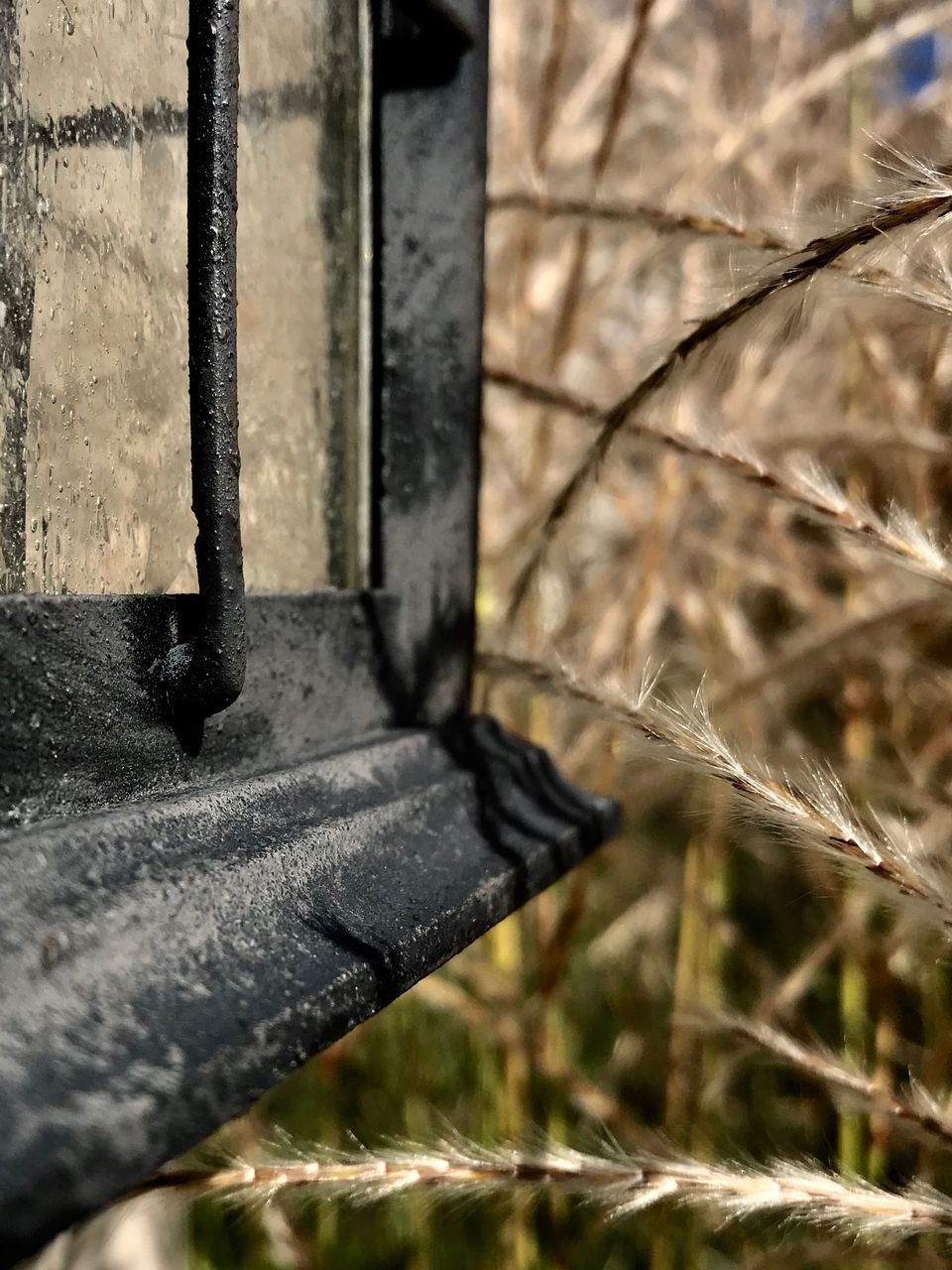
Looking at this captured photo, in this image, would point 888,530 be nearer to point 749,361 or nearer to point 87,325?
point 87,325

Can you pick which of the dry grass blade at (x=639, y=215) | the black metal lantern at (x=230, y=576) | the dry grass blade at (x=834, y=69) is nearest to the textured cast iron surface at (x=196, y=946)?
the black metal lantern at (x=230, y=576)

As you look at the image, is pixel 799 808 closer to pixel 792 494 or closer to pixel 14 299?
pixel 792 494

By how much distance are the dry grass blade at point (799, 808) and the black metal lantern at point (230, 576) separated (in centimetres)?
8

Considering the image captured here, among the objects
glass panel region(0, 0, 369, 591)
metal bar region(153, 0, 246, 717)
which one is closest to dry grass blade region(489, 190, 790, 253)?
glass panel region(0, 0, 369, 591)

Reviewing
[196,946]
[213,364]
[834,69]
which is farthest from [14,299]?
[834,69]

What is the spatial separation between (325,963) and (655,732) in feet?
0.65

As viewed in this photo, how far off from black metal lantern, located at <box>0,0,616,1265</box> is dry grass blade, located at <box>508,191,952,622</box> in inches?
2.6

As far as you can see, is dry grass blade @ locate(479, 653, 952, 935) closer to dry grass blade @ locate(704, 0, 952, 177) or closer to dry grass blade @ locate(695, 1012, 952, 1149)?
dry grass blade @ locate(695, 1012, 952, 1149)

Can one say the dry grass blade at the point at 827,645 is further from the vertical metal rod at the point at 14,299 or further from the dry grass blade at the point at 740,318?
the vertical metal rod at the point at 14,299

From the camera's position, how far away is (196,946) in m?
0.31

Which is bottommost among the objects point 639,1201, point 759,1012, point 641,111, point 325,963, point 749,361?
point 759,1012

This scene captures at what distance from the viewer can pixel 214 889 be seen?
0.33 m

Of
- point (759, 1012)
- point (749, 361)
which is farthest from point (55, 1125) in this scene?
point (749, 361)

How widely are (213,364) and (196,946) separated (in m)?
0.19
